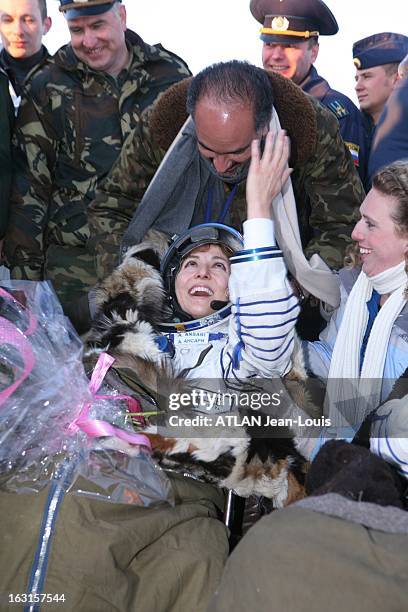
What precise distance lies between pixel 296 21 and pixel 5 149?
68.6 inches

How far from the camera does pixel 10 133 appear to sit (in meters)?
3.75

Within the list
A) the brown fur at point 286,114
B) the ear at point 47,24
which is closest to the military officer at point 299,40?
the ear at point 47,24

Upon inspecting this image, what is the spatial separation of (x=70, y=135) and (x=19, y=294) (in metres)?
1.33

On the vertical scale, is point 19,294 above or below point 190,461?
above

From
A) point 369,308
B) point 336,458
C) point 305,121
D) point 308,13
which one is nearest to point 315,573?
point 336,458

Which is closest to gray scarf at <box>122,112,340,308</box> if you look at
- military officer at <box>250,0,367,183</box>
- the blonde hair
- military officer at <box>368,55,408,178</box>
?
the blonde hair

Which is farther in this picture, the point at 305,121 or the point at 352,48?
the point at 352,48

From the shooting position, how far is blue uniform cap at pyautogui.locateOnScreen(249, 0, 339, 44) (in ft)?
14.4

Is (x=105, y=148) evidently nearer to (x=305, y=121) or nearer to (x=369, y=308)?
(x=305, y=121)

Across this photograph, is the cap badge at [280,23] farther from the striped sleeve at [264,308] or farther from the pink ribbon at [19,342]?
the pink ribbon at [19,342]

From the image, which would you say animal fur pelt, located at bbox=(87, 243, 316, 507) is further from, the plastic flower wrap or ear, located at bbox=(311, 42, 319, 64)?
ear, located at bbox=(311, 42, 319, 64)

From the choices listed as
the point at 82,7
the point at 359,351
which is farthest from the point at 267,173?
the point at 82,7

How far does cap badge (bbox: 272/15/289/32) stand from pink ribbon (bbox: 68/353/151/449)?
2549 millimetres

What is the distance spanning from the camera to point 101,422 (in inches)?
93.2
